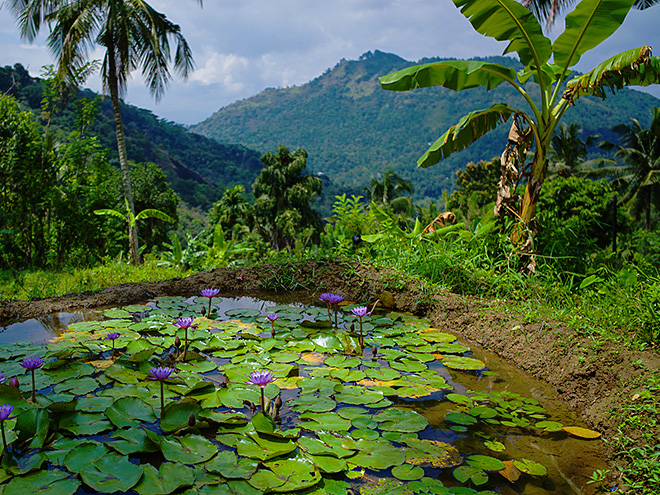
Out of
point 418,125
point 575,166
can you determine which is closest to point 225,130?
point 418,125

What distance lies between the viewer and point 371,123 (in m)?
123

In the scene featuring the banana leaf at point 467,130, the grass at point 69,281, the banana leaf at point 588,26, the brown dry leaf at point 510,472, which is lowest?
the brown dry leaf at point 510,472

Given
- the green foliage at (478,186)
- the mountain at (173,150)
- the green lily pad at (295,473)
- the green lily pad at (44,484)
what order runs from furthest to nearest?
the green foliage at (478,186) < the mountain at (173,150) < the green lily pad at (295,473) < the green lily pad at (44,484)

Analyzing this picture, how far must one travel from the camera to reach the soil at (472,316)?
226 cm

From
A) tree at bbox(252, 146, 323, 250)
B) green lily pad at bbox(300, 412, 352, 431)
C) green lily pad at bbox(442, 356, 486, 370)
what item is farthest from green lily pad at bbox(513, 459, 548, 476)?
tree at bbox(252, 146, 323, 250)

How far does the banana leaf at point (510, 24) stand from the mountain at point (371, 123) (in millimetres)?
75262

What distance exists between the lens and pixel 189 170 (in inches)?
1788

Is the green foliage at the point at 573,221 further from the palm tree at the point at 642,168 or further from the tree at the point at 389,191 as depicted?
the tree at the point at 389,191

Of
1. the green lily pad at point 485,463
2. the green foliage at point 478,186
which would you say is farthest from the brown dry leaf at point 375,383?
the green foliage at point 478,186

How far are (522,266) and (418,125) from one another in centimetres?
11843

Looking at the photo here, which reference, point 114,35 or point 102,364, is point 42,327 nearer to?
point 102,364

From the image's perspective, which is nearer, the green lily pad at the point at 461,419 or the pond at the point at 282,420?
the pond at the point at 282,420

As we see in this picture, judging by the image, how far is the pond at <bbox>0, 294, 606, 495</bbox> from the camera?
158cm

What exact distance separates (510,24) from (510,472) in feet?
13.0
